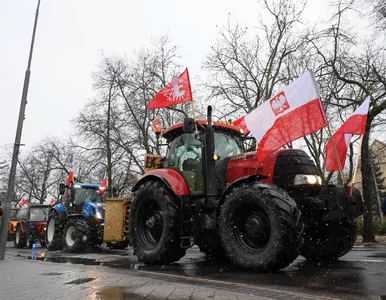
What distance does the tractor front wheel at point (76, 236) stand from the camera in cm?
1347

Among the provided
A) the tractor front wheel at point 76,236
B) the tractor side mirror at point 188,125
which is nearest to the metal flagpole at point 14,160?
the tractor front wheel at point 76,236

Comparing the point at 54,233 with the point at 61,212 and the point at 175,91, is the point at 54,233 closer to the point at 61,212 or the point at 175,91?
the point at 61,212

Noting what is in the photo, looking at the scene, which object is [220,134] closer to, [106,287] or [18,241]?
[106,287]

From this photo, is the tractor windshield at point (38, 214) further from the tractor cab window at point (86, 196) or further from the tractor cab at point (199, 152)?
the tractor cab at point (199, 152)

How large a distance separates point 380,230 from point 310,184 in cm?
1349

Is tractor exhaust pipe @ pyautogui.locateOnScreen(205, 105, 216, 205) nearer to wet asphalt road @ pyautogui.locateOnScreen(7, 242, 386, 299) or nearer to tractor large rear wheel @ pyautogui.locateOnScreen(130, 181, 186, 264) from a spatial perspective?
tractor large rear wheel @ pyautogui.locateOnScreen(130, 181, 186, 264)

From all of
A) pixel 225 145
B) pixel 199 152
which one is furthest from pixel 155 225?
pixel 225 145

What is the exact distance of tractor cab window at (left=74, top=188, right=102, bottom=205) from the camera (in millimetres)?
15916

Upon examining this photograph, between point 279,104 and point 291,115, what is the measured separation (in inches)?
12.0

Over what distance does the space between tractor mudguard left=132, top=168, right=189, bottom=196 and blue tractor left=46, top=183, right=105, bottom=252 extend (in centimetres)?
617

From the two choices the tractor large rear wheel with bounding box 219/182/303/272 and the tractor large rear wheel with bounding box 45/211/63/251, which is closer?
the tractor large rear wheel with bounding box 219/182/303/272

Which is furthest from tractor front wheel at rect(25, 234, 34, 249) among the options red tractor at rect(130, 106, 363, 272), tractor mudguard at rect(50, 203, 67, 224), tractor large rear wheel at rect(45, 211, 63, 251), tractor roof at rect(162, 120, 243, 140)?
tractor roof at rect(162, 120, 243, 140)

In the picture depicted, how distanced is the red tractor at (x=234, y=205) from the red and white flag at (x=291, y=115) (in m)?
0.35

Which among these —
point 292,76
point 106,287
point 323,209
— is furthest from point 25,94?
point 292,76
